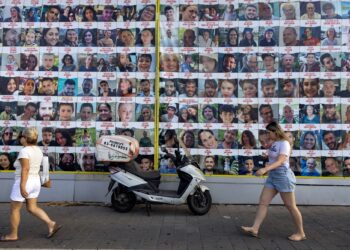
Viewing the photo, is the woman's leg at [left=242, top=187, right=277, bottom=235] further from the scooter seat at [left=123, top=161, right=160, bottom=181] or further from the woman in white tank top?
the woman in white tank top

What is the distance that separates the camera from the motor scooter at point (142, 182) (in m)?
8.12

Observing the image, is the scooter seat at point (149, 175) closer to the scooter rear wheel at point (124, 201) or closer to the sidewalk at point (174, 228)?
the scooter rear wheel at point (124, 201)

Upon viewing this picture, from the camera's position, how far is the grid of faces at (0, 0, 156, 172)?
30.4 feet

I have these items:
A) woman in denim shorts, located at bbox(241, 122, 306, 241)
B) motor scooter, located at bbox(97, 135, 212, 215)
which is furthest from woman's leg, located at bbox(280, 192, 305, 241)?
motor scooter, located at bbox(97, 135, 212, 215)

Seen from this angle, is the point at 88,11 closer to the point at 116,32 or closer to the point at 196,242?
the point at 116,32

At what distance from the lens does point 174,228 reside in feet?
23.7

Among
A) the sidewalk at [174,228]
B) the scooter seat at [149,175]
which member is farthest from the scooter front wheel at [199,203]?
the scooter seat at [149,175]

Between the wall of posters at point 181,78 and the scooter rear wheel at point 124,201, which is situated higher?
the wall of posters at point 181,78

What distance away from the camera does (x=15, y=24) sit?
31.1ft

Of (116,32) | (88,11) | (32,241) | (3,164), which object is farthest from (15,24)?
(32,241)

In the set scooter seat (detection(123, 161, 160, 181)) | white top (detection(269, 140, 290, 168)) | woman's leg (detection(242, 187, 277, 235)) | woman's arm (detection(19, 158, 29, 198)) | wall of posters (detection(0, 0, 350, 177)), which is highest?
wall of posters (detection(0, 0, 350, 177))

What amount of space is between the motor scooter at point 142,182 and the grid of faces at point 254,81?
36.2 inches

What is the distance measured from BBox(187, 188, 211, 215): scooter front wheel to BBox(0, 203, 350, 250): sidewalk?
141 millimetres

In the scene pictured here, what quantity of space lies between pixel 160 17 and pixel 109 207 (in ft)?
13.1
